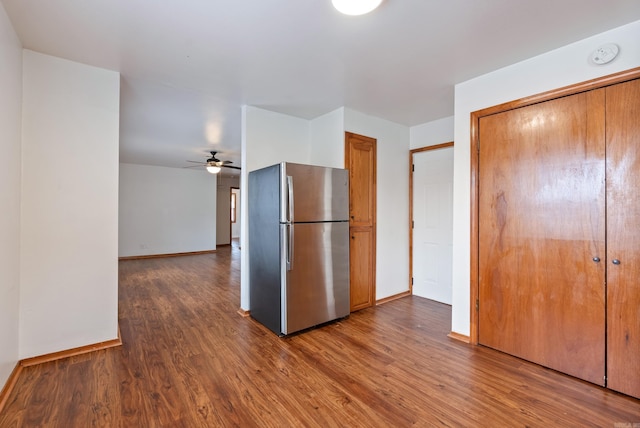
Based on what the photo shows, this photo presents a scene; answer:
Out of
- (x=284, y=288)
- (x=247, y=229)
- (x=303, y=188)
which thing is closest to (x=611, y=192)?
(x=303, y=188)

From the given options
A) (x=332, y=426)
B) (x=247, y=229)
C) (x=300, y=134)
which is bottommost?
(x=332, y=426)

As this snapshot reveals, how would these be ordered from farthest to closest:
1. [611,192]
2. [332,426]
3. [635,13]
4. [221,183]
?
1. [221,183]
2. [611,192]
3. [635,13]
4. [332,426]

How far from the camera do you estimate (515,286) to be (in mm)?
2441

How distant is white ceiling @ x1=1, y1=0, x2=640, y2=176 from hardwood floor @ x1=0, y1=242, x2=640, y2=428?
2.49 metres

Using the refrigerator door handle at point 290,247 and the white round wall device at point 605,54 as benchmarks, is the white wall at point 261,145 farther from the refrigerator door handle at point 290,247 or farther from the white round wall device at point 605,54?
the white round wall device at point 605,54

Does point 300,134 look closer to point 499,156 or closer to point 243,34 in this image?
point 243,34

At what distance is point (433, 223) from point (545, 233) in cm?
177

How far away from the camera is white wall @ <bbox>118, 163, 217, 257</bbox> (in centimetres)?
744

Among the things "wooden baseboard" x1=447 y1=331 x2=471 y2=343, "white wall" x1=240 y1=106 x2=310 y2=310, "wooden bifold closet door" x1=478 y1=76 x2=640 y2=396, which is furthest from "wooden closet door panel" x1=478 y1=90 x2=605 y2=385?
"white wall" x1=240 y1=106 x2=310 y2=310

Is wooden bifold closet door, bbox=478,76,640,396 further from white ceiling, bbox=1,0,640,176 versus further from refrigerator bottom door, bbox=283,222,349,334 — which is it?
refrigerator bottom door, bbox=283,222,349,334

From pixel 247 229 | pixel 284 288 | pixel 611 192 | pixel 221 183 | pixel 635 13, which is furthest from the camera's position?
pixel 221 183

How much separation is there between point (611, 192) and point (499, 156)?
78 cm

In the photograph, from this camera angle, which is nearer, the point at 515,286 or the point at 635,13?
the point at 635,13

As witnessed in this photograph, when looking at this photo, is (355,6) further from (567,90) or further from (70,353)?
(70,353)
